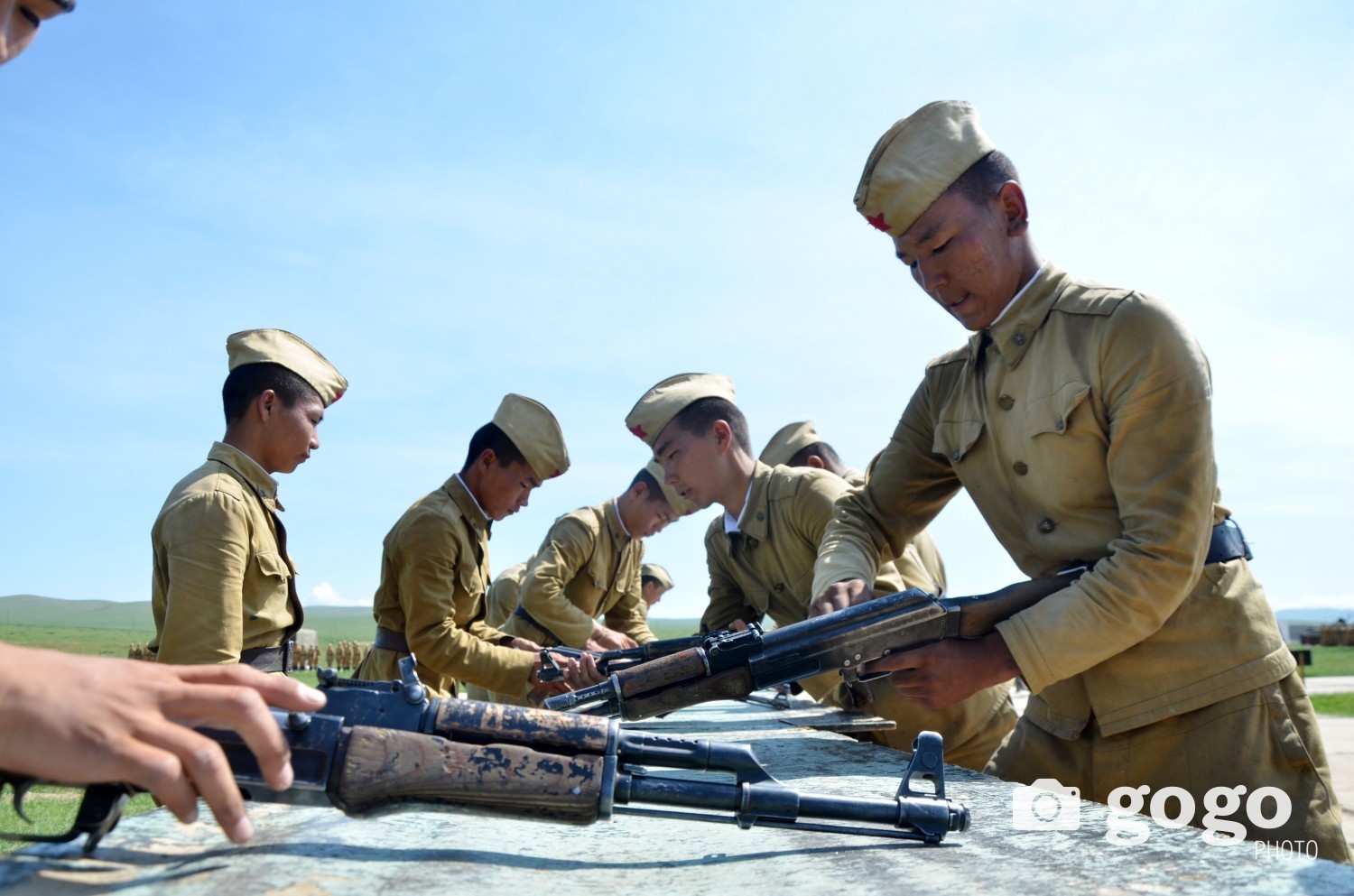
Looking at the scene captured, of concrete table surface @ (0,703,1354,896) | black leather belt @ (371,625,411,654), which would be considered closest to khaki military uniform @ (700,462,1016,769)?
black leather belt @ (371,625,411,654)

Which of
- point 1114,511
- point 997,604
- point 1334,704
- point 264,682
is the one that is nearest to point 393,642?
point 997,604

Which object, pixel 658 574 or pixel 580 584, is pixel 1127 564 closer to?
pixel 580 584

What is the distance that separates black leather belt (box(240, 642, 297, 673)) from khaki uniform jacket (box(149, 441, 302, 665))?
0.07 ft

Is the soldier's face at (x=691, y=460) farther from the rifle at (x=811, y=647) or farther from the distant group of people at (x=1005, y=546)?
the rifle at (x=811, y=647)

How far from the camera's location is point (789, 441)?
26.7 ft

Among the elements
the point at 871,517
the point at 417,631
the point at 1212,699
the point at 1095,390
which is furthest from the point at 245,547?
the point at 1212,699

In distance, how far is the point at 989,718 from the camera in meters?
4.30

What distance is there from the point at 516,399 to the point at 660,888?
5052 mm

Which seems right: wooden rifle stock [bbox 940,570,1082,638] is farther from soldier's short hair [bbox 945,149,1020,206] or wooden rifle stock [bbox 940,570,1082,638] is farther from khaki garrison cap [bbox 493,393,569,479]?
khaki garrison cap [bbox 493,393,569,479]

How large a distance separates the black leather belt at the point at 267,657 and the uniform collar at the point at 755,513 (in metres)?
2.25

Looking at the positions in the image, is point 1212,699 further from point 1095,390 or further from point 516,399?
point 516,399

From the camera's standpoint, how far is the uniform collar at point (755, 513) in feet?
16.9

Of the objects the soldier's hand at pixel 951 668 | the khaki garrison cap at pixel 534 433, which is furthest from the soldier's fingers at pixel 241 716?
the khaki garrison cap at pixel 534 433

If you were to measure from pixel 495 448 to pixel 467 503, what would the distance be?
18.3 inches
